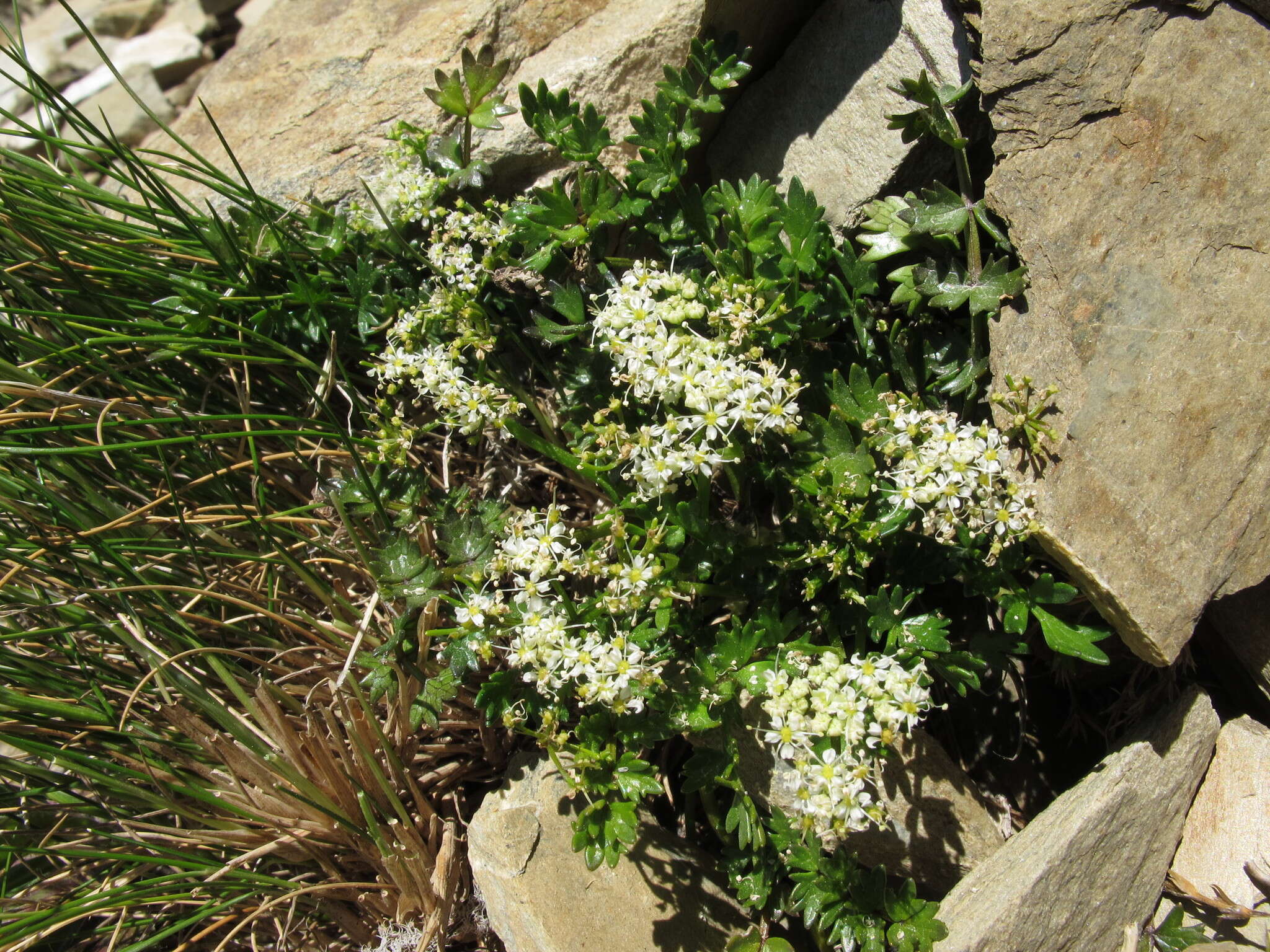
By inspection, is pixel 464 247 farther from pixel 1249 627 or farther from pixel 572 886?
pixel 1249 627

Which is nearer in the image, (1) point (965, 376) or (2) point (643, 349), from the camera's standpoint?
(2) point (643, 349)

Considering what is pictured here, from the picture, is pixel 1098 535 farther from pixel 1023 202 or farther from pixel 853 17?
pixel 853 17

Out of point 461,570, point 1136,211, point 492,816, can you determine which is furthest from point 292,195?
point 1136,211

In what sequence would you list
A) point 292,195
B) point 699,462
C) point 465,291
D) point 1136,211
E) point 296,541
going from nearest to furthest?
point 699,462 → point 1136,211 → point 465,291 → point 296,541 → point 292,195

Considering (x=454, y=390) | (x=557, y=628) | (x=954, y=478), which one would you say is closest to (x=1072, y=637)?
(x=954, y=478)

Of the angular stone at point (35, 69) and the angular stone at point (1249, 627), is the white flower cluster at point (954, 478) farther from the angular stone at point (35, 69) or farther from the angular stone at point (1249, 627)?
the angular stone at point (35, 69)

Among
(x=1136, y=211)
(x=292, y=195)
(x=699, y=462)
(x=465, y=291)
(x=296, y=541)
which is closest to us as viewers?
(x=699, y=462)

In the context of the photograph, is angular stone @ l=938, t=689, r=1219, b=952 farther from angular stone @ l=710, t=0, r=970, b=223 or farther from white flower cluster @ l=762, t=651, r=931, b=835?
angular stone @ l=710, t=0, r=970, b=223
